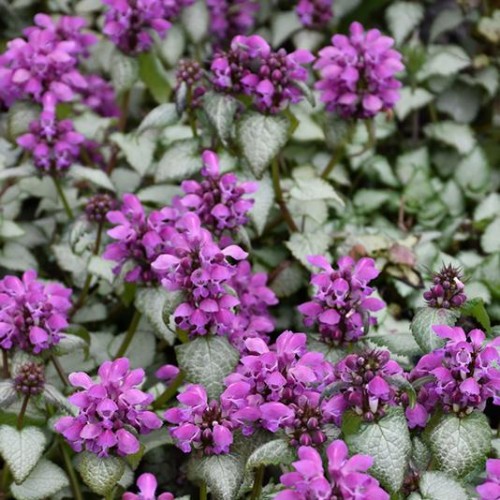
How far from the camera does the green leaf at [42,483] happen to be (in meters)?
1.97

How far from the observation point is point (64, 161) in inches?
97.8

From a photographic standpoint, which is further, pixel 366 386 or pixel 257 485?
pixel 257 485

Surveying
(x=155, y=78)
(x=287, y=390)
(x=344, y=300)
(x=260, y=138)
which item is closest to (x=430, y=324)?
(x=344, y=300)

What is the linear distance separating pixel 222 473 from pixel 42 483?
0.46m

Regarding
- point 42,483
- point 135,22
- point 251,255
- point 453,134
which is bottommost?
point 453,134

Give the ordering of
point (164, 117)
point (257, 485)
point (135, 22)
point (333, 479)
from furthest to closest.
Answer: point (135, 22)
point (164, 117)
point (257, 485)
point (333, 479)

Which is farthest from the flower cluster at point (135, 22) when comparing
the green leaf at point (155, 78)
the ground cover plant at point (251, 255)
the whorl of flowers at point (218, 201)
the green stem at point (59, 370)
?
the green stem at point (59, 370)

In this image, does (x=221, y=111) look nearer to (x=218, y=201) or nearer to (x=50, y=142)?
(x=218, y=201)

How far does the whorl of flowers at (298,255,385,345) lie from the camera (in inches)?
77.5

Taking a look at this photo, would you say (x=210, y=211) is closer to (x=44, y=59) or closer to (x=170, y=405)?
(x=170, y=405)

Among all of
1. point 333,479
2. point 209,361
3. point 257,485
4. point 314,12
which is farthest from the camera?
point 314,12

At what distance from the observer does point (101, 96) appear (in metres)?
3.22

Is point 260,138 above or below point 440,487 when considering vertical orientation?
above

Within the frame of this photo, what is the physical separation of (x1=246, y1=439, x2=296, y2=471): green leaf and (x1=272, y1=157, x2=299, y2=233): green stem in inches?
37.0
